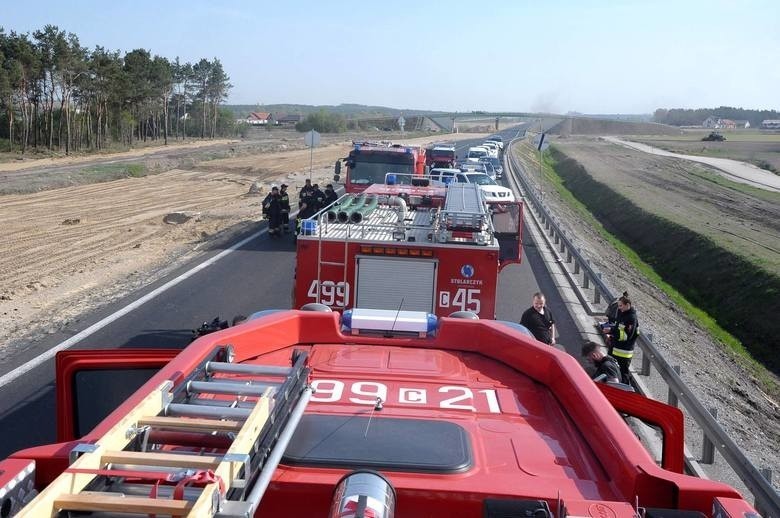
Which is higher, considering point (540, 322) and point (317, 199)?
point (317, 199)

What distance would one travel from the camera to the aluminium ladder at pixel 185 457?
2498 millimetres

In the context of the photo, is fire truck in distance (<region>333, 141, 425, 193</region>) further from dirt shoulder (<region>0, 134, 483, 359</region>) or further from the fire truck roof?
the fire truck roof

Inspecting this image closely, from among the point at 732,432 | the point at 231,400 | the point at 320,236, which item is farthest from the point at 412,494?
the point at 732,432

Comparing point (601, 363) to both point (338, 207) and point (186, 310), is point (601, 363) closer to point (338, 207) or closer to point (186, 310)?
point (338, 207)

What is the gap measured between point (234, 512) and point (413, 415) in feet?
6.35

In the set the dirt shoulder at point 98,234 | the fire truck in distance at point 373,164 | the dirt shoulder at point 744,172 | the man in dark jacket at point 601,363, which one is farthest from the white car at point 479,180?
the dirt shoulder at point 744,172

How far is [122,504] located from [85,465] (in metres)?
0.38

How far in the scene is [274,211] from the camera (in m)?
22.6

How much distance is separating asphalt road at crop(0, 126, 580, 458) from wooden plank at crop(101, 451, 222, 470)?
5.97 meters

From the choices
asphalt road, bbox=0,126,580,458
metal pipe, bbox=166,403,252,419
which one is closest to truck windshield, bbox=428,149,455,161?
asphalt road, bbox=0,126,580,458

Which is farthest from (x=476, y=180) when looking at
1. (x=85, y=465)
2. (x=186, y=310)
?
(x=85, y=465)

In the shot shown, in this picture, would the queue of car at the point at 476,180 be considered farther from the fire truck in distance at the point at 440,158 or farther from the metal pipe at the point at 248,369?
the metal pipe at the point at 248,369


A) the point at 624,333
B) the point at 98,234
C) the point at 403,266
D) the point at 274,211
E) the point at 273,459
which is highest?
the point at 273,459

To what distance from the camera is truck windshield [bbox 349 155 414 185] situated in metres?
25.0
